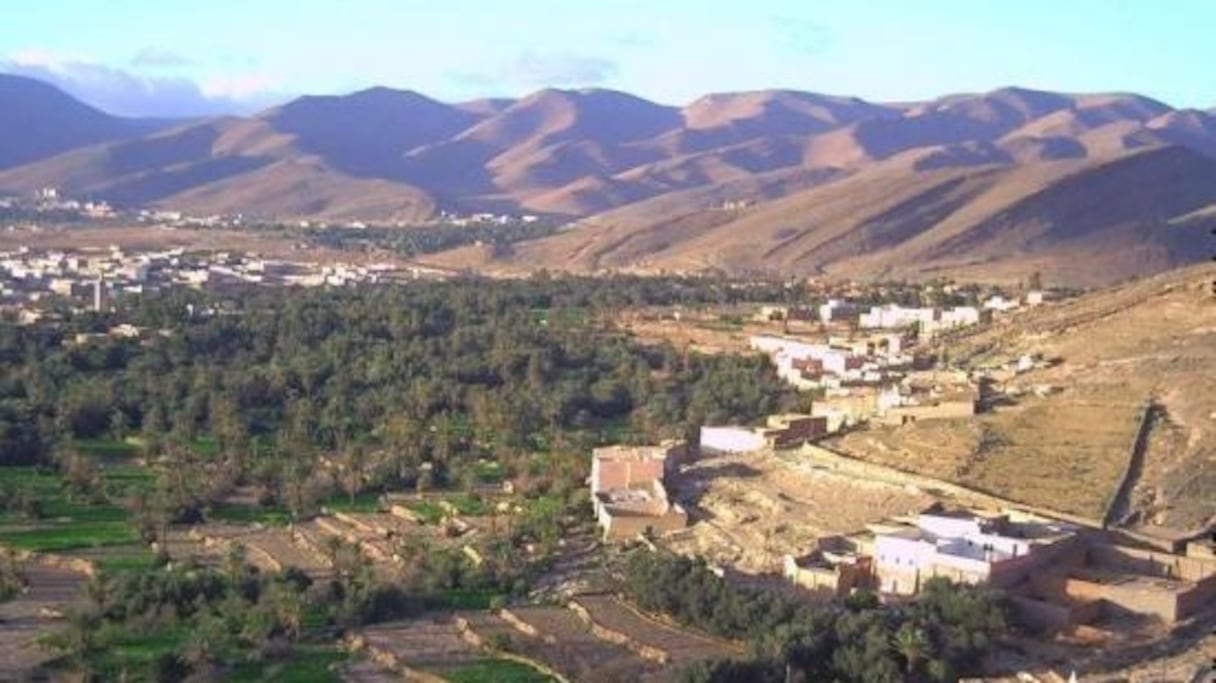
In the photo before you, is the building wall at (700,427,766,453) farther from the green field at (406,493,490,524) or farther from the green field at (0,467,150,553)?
the green field at (0,467,150,553)

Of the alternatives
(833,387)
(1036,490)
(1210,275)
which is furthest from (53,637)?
(1210,275)

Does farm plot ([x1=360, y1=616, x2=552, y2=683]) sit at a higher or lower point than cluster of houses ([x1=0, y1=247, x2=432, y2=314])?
lower

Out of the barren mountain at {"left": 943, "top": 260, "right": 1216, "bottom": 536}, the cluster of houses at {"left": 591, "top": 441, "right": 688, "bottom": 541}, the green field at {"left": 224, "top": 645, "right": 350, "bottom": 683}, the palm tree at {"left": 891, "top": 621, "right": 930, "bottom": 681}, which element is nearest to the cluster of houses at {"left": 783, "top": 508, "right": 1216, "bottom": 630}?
the barren mountain at {"left": 943, "top": 260, "right": 1216, "bottom": 536}

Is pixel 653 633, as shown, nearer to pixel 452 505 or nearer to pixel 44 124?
pixel 452 505

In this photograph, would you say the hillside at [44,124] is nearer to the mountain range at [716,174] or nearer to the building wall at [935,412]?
the mountain range at [716,174]

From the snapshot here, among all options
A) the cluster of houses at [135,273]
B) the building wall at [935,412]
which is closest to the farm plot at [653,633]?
the building wall at [935,412]

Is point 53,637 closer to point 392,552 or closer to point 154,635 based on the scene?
point 154,635

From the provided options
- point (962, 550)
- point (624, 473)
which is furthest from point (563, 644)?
point (624, 473)

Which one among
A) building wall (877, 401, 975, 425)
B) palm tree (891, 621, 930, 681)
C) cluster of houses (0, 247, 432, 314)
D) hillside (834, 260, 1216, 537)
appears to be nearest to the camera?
palm tree (891, 621, 930, 681)

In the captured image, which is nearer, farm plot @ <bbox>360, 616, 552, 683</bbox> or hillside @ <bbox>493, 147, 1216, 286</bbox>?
farm plot @ <bbox>360, 616, 552, 683</bbox>
